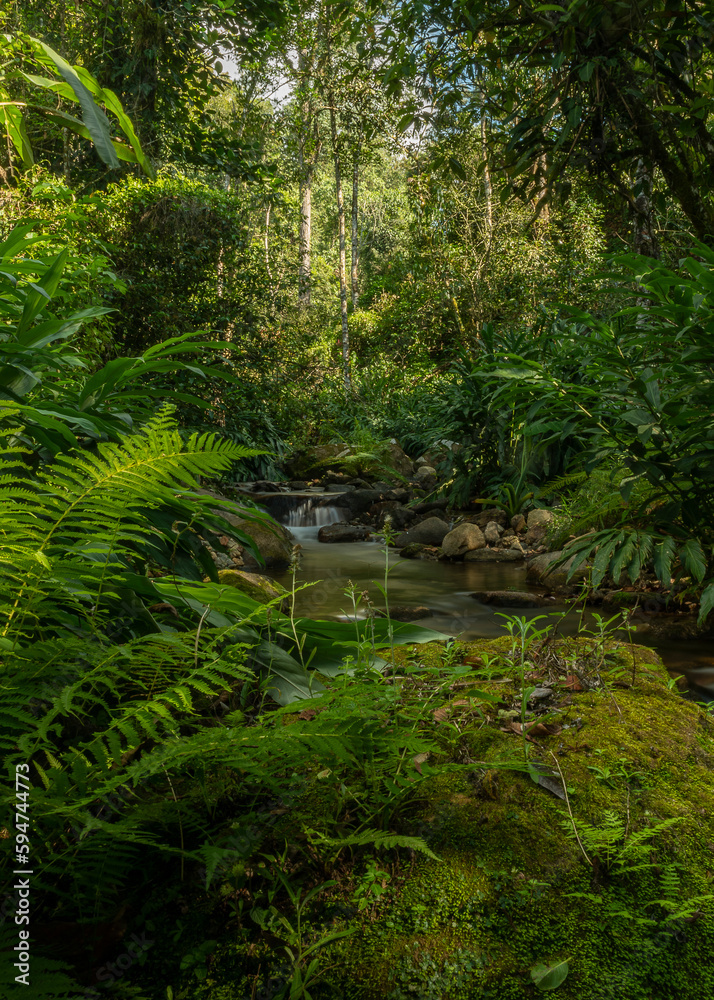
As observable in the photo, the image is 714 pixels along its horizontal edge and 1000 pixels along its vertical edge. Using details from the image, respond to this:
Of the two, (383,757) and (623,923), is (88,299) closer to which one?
(383,757)

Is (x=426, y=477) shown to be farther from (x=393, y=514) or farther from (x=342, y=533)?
(x=342, y=533)

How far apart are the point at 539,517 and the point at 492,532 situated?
0.54 m

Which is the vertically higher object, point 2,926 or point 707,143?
point 707,143

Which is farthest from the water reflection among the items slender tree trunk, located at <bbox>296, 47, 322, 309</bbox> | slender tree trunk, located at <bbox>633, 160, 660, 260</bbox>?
slender tree trunk, located at <bbox>296, 47, 322, 309</bbox>

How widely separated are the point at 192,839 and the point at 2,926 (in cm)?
36

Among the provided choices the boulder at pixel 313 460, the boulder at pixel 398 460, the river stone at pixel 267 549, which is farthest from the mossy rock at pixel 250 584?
the boulder at pixel 313 460

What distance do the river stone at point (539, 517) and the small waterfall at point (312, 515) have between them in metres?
3.15

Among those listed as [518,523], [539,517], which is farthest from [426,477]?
[539,517]

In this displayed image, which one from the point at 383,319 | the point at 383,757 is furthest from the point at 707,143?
the point at 383,319

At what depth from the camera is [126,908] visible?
1005 mm

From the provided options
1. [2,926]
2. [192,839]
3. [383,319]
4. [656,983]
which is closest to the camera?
[2,926]

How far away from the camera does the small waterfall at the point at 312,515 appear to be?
9.59 metres

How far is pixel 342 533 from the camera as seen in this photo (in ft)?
28.3

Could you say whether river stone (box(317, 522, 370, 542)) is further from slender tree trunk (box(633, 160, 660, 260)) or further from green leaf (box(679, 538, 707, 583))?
green leaf (box(679, 538, 707, 583))
